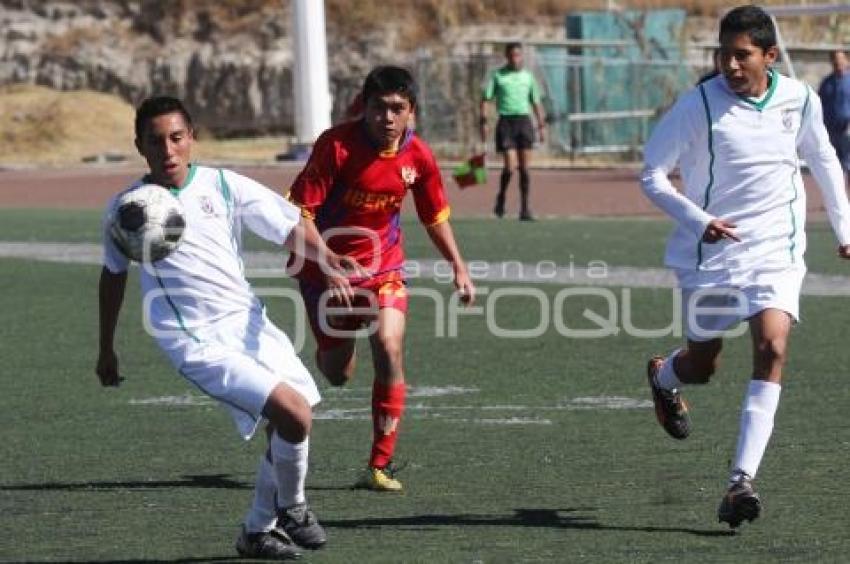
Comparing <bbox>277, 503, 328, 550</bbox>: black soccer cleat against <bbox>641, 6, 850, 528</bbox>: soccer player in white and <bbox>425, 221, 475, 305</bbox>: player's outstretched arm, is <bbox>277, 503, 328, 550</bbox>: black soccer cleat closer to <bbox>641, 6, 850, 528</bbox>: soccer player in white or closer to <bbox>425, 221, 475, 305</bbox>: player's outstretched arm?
<bbox>641, 6, 850, 528</bbox>: soccer player in white

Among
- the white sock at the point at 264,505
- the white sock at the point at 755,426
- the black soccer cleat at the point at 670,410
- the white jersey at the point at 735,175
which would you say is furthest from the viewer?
the black soccer cleat at the point at 670,410

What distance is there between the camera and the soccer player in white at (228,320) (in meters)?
8.05

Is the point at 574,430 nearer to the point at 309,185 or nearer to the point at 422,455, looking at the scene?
the point at 422,455

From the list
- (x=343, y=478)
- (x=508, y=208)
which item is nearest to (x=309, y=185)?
(x=343, y=478)

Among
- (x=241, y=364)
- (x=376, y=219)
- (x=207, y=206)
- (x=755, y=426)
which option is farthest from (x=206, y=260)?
(x=376, y=219)

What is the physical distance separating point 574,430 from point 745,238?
2.72 metres

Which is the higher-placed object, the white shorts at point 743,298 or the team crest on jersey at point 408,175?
the team crest on jersey at point 408,175

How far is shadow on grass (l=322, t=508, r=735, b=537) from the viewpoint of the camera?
8766mm

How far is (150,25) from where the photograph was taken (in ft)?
191

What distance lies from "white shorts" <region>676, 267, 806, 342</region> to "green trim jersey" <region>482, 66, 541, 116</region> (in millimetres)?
18298

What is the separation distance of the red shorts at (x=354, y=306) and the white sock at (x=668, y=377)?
1122 mm

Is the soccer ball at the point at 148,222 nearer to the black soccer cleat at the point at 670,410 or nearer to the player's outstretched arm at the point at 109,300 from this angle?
the player's outstretched arm at the point at 109,300

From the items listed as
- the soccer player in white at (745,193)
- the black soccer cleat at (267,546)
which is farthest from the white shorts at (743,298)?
the black soccer cleat at (267,546)

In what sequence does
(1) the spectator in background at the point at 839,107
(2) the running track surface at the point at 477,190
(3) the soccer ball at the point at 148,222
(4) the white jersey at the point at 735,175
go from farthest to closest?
1. (2) the running track surface at the point at 477,190
2. (1) the spectator in background at the point at 839,107
3. (4) the white jersey at the point at 735,175
4. (3) the soccer ball at the point at 148,222
